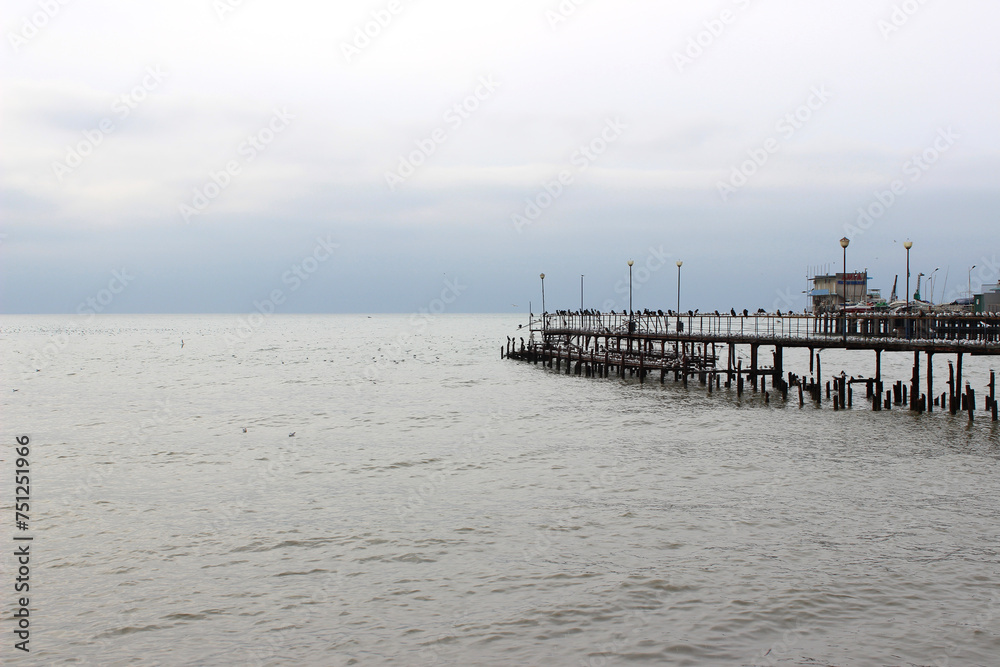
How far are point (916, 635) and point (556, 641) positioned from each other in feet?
18.4

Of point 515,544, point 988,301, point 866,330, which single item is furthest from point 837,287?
point 515,544

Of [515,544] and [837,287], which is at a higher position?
[837,287]

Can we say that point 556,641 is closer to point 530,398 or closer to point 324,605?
point 324,605

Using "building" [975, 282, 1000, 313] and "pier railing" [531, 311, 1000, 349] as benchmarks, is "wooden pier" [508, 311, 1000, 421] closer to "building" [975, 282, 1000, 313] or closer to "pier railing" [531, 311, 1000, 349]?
"pier railing" [531, 311, 1000, 349]

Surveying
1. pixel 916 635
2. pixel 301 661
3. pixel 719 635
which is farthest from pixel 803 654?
pixel 301 661

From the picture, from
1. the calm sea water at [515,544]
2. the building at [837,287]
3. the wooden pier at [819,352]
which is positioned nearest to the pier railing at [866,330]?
the wooden pier at [819,352]

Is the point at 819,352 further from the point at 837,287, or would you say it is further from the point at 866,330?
the point at 837,287

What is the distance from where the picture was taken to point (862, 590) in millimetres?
13406

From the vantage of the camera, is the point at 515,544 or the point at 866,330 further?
the point at 866,330

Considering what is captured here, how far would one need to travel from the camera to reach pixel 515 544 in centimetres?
1616

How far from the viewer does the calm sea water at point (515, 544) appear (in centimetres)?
1170

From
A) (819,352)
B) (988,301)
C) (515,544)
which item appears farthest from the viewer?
(988,301)

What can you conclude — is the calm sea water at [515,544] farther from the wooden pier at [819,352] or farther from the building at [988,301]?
the building at [988,301]

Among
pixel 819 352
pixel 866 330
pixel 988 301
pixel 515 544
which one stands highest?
pixel 988 301
